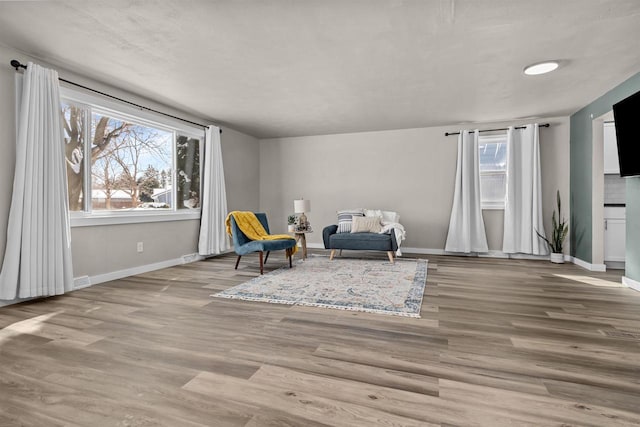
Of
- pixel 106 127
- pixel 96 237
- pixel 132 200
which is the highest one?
pixel 106 127

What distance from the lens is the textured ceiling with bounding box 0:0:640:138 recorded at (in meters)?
2.31

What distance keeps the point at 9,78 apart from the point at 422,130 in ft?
18.5

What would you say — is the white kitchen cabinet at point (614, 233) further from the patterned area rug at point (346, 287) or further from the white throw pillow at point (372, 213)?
the white throw pillow at point (372, 213)

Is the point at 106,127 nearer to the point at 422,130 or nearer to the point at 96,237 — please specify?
the point at 96,237

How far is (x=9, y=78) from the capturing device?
2.98 meters

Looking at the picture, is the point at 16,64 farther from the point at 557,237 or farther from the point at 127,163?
the point at 557,237

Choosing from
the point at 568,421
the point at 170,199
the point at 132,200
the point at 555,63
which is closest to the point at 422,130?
the point at 555,63

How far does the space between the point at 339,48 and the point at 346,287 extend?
92.4 inches

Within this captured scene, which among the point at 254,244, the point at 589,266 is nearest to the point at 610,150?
the point at 589,266

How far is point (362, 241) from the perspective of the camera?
507cm

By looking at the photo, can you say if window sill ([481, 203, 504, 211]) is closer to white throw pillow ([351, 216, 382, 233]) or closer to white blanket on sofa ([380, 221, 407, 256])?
white blanket on sofa ([380, 221, 407, 256])

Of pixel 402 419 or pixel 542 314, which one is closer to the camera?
pixel 402 419

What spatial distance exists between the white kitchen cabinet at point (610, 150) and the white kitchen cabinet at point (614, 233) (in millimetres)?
588

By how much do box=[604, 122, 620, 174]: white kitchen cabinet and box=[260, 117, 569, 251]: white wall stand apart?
0.61 meters
